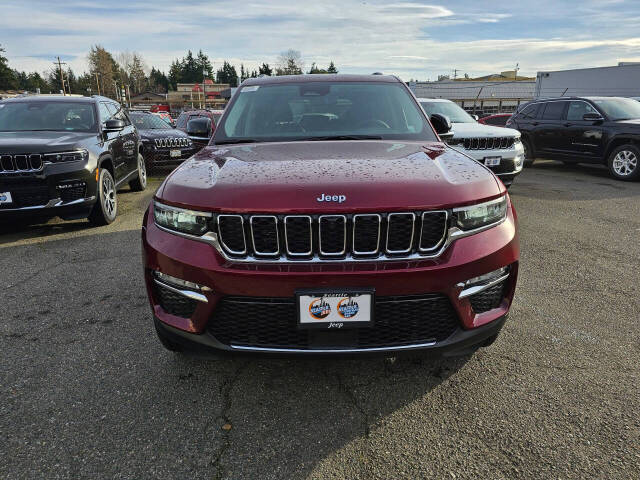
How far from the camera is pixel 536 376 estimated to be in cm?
256

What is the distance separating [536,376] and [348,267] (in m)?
1.45

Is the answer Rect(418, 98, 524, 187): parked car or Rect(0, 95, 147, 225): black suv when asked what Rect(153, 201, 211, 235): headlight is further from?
Rect(418, 98, 524, 187): parked car

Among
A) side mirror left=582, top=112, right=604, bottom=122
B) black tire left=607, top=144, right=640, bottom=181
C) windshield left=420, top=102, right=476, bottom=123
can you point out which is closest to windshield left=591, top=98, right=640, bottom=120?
side mirror left=582, top=112, right=604, bottom=122

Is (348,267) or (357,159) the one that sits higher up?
(357,159)

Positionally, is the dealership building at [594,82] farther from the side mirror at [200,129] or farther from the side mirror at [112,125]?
the side mirror at [200,129]

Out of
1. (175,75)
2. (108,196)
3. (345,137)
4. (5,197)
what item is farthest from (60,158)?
(175,75)

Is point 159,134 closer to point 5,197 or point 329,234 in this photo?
point 5,197

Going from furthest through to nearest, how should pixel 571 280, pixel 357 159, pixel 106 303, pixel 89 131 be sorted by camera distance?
1. pixel 89 131
2. pixel 571 280
3. pixel 106 303
4. pixel 357 159

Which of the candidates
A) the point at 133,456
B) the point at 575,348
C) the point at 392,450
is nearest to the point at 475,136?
the point at 575,348

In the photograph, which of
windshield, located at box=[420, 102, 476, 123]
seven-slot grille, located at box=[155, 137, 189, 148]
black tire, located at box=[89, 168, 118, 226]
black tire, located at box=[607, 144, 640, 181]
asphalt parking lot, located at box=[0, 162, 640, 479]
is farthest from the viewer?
seven-slot grille, located at box=[155, 137, 189, 148]

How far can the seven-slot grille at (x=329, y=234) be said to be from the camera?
1966 mm

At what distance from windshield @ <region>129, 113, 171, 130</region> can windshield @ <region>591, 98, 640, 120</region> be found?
1050 centimetres

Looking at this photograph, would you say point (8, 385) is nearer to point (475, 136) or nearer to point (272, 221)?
point (272, 221)

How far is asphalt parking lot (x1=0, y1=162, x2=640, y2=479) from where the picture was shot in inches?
76.6
